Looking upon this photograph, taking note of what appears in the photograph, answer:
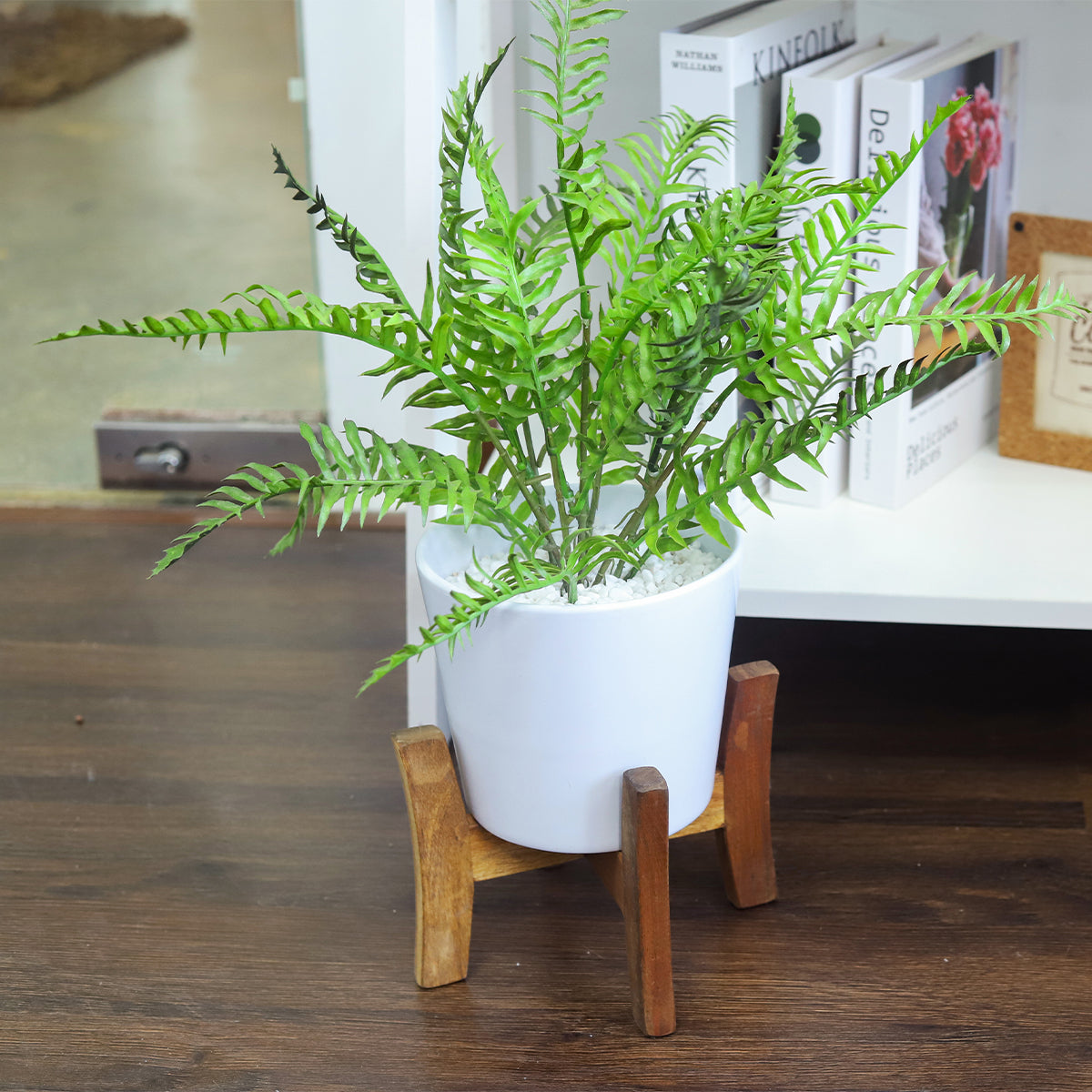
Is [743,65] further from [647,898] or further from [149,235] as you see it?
[149,235]

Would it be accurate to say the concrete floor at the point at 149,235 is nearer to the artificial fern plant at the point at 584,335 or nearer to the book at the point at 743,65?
the book at the point at 743,65

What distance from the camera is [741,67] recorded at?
893 mm

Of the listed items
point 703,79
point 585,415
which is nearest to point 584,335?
point 585,415

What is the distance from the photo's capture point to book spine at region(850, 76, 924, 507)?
93cm

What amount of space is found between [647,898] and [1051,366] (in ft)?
2.05

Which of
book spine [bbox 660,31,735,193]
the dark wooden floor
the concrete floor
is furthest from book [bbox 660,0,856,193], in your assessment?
the concrete floor

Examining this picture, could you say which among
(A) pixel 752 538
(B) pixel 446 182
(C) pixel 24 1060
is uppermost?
(B) pixel 446 182

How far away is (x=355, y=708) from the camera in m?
1.18

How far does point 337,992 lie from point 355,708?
364 mm

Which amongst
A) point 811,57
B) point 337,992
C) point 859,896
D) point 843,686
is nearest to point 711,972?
point 859,896

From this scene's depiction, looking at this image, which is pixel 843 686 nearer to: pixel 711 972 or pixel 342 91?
pixel 711 972

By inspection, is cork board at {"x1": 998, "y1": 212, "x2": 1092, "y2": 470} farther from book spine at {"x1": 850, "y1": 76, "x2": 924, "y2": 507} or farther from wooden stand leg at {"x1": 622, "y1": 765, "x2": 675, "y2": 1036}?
wooden stand leg at {"x1": 622, "y1": 765, "x2": 675, "y2": 1036}

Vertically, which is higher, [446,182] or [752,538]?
[446,182]

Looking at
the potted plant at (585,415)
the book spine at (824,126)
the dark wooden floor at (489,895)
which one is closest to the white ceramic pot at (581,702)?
the potted plant at (585,415)
